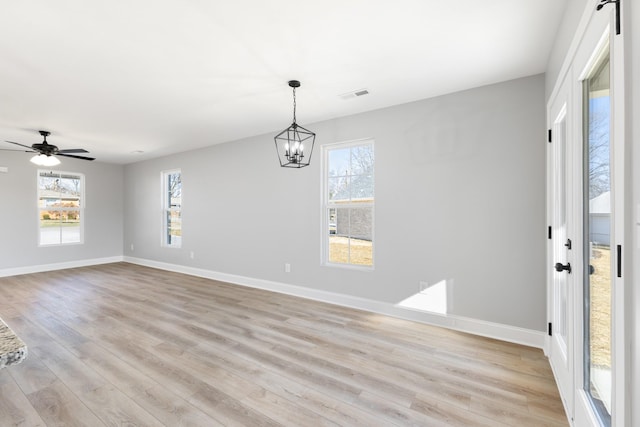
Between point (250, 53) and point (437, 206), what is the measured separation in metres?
2.47

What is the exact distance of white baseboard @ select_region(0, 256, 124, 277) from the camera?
5963 mm

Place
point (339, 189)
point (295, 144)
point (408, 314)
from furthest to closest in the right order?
point (339, 189)
point (408, 314)
point (295, 144)

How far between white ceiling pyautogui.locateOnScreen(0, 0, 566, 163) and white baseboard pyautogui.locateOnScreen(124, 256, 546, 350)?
8.22 ft

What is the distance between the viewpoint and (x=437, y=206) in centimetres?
331

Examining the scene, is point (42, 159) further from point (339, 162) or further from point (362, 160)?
point (362, 160)

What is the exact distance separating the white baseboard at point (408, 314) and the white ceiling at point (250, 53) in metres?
2.51

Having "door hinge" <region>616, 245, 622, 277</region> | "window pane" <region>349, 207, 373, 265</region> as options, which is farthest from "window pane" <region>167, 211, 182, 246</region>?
"door hinge" <region>616, 245, 622, 277</region>

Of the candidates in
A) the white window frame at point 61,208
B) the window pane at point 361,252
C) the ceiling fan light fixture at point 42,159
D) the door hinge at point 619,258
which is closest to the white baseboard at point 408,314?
the window pane at point 361,252

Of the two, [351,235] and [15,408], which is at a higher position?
[351,235]

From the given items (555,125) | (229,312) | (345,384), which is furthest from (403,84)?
(229,312)

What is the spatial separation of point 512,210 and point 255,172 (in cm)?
376

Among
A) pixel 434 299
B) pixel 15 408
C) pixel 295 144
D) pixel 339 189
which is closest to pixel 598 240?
pixel 434 299

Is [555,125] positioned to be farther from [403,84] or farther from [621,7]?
[621,7]

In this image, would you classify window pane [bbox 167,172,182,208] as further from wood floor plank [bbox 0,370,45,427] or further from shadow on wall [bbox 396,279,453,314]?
shadow on wall [bbox 396,279,453,314]
